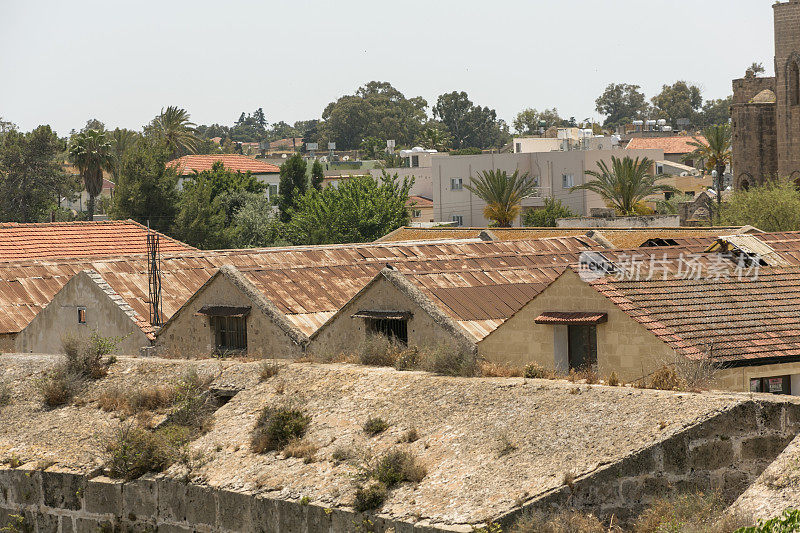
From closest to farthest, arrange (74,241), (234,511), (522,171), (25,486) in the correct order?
(234,511)
(25,486)
(74,241)
(522,171)

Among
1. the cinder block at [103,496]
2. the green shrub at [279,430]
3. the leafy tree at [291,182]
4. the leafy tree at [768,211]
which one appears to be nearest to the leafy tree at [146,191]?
the leafy tree at [291,182]

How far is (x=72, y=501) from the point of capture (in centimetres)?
1590

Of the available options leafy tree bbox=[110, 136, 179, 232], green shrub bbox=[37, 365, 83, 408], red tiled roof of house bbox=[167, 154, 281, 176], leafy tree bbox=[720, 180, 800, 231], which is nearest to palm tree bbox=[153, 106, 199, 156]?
red tiled roof of house bbox=[167, 154, 281, 176]

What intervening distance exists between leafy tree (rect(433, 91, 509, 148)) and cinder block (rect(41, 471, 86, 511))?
140m

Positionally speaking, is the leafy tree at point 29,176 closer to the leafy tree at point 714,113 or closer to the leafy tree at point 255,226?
the leafy tree at point 255,226

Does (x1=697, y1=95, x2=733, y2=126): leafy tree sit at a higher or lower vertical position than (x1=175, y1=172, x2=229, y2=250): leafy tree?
higher

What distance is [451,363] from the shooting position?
1609cm

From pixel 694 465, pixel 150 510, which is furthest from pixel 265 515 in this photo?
pixel 694 465

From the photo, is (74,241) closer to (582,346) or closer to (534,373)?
(582,346)

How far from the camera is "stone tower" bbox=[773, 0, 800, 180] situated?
66.1 metres

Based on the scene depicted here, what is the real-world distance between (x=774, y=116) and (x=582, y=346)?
5496 cm

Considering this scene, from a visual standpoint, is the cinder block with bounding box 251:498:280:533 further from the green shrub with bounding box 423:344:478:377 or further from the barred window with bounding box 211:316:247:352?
the barred window with bounding box 211:316:247:352

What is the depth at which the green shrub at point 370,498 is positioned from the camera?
12703 millimetres

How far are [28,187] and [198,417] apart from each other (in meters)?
70.7
